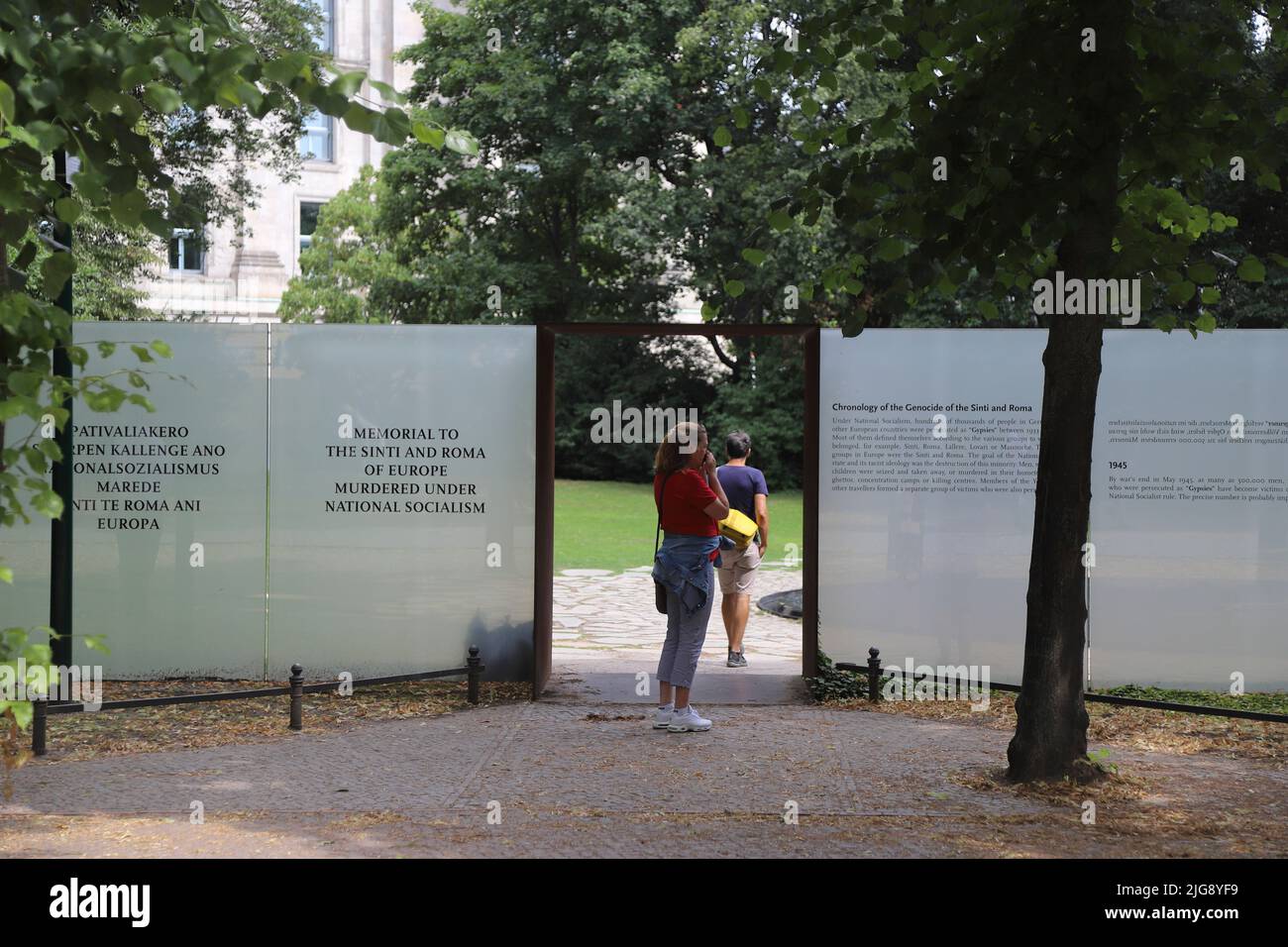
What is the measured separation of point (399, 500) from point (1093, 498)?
5.28 m

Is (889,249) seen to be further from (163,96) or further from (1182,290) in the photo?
(163,96)

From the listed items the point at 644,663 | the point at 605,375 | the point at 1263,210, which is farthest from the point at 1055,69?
the point at 605,375

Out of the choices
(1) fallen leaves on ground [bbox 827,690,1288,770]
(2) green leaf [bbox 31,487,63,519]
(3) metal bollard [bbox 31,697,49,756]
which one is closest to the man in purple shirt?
→ (1) fallen leaves on ground [bbox 827,690,1288,770]

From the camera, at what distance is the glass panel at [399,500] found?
34.4 ft

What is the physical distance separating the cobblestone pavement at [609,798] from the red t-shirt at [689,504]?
134 centimetres

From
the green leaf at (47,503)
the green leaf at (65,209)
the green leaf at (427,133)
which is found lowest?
the green leaf at (47,503)

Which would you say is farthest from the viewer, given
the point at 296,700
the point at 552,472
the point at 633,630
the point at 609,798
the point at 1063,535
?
the point at 633,630

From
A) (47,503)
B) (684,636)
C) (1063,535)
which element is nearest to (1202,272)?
(1063,535)

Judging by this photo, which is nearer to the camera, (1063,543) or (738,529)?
(1063,543)

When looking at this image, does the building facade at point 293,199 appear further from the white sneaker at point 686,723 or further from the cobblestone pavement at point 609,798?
the cobblestone pavement at point 609,798

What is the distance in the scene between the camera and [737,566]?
11.4 m

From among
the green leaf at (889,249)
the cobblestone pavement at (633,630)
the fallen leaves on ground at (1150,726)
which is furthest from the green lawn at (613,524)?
the green leaf at (889,249)

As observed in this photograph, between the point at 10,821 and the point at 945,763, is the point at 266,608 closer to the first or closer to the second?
the point at 10,821

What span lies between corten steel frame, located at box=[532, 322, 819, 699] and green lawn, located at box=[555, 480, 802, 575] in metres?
10.7
